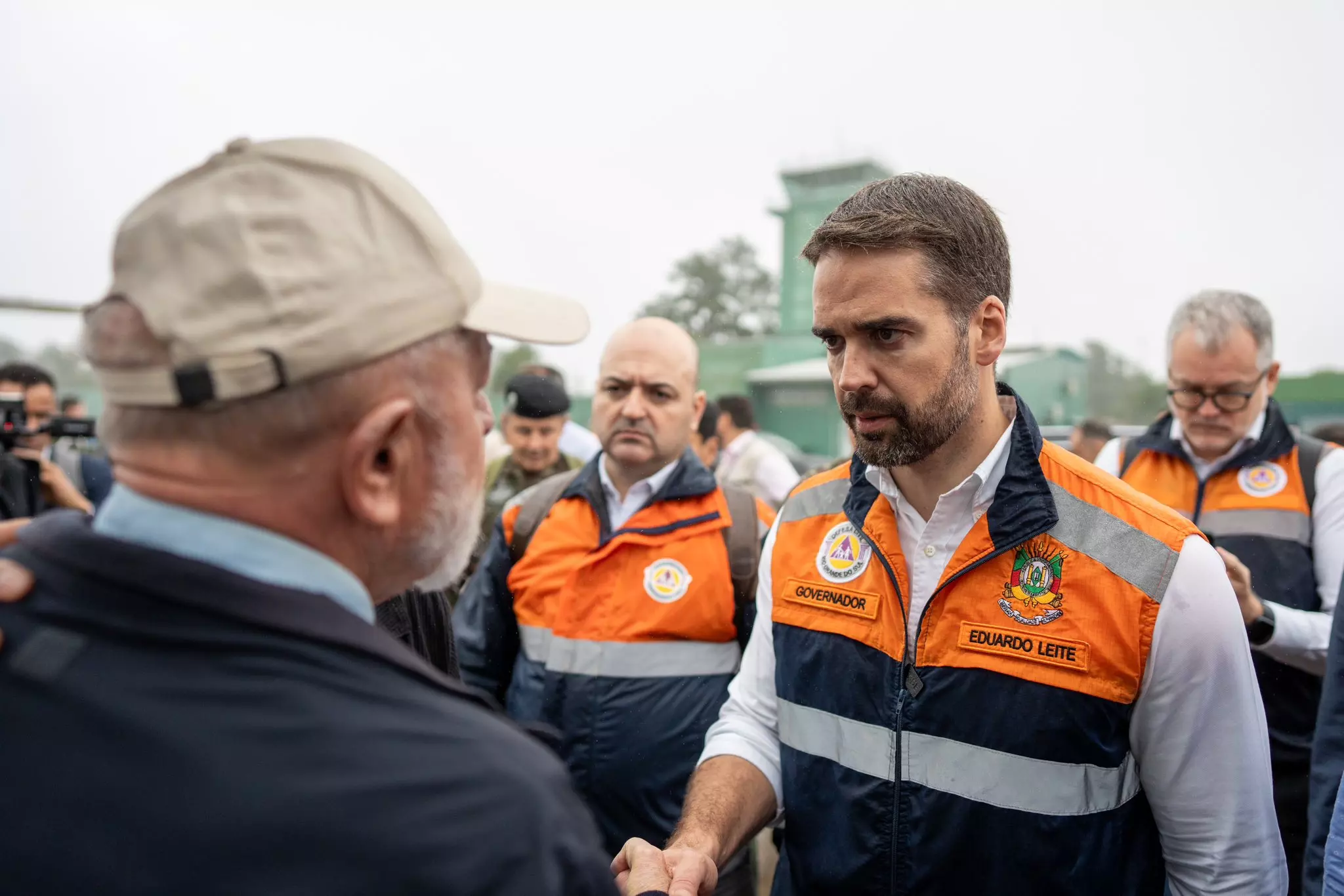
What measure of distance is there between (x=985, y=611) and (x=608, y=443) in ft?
6.13

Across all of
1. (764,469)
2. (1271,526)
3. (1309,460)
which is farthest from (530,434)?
(1309,460)

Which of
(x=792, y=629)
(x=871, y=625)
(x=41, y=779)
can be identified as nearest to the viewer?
(x=41, y=779)

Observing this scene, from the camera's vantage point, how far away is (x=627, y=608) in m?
3.03

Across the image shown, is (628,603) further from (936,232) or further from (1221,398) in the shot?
(1221,398)

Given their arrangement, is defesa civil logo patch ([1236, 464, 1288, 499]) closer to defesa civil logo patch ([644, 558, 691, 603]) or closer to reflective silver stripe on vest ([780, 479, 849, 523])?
reflective silver stripe on vest ([780, 479, 849, 523])

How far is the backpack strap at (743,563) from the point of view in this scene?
10.1 ft

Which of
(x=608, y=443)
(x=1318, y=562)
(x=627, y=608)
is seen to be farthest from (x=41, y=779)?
(x=1318, y=562)

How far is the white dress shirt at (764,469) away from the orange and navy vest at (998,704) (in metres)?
4.43

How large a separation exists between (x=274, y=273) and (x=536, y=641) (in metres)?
2.47

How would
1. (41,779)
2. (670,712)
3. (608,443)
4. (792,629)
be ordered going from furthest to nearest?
(608,443) < (670,712) < (792,629) < (41,779)

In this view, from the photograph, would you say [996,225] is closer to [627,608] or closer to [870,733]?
[870,733]

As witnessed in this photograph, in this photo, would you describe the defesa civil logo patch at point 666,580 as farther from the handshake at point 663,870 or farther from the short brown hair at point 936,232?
the short brown hair at point 936,232

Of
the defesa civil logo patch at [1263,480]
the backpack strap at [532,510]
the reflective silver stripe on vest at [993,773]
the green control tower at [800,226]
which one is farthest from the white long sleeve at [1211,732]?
the green control tower at [800,226]

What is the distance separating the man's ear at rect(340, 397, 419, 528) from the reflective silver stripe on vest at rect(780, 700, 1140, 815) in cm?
134
